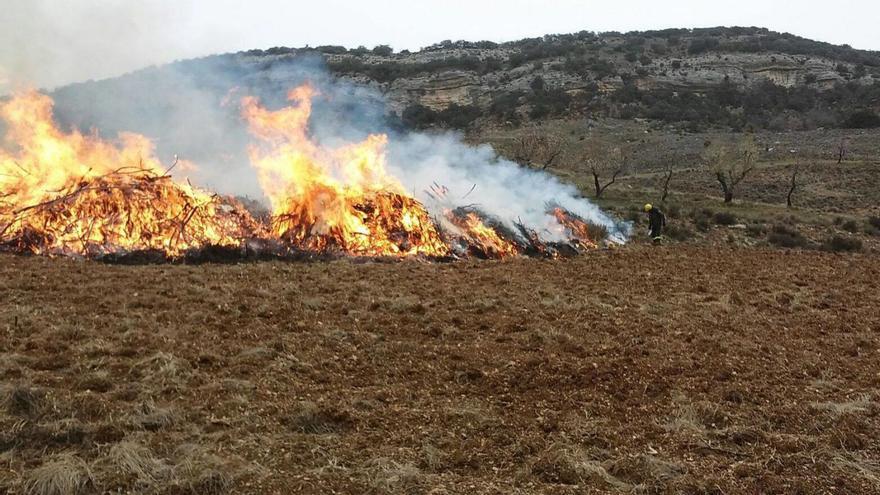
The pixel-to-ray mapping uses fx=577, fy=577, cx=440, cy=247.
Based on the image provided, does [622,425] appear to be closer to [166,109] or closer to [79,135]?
[79,135]

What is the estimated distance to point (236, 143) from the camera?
17.9 m

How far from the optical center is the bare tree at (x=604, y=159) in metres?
32.0

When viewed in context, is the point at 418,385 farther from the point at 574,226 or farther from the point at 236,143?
the point at 236,143

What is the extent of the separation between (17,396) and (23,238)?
8.46 m

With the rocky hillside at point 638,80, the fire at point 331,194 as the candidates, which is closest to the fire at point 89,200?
the fire at point 331,194

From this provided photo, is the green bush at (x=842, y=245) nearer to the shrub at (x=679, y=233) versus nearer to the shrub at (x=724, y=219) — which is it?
the shrub at (x=724, y=219)

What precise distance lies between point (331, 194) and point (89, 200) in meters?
5.54

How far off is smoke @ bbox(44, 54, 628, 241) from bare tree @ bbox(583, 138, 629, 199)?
10.4 m

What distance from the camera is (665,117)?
159 ft

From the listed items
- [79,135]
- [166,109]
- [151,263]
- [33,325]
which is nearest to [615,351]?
[33,325]

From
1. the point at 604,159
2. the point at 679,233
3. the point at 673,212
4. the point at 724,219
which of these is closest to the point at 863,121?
the point at 604,159

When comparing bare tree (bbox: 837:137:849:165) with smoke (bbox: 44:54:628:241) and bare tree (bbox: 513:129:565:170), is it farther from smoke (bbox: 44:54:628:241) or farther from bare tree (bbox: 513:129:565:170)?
smoke (bbox: 44:54:628:241)

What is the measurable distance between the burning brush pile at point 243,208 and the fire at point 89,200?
24 millimetres

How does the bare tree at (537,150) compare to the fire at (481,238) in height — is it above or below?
above
